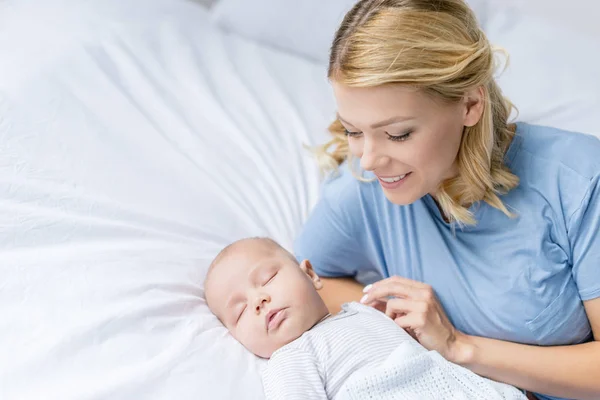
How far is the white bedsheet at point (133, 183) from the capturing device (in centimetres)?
119

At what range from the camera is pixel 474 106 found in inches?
51.6

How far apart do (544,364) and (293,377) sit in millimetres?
471

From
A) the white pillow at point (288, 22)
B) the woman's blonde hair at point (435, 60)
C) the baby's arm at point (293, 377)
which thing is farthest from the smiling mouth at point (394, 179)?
the white pillow at point (288, 22)

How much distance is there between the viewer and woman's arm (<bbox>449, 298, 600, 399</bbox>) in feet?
4.33

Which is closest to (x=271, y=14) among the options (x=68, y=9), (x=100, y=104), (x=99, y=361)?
(x=68, y=9)

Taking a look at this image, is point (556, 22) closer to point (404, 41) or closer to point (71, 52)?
point (404, 41)

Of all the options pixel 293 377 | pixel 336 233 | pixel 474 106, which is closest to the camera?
pixel 293 377

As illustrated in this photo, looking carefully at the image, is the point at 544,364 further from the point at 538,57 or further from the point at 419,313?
the point at 538,57

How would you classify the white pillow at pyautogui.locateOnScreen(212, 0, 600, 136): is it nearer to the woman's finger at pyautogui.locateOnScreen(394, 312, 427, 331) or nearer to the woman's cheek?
the woman's cheek

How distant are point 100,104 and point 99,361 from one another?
0.87 meters

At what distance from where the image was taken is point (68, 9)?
7.39 feet

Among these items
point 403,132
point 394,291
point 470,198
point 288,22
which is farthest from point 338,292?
point 288,22

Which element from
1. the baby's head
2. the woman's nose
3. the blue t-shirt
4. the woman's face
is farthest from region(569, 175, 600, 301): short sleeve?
the baby's head

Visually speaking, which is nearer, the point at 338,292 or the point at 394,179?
the point at 394,179
